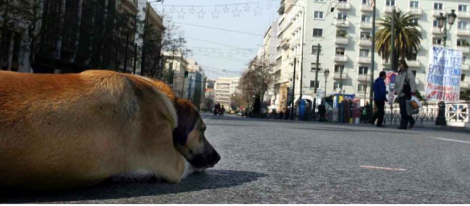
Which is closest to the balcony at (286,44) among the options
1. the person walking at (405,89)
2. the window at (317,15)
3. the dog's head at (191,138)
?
the window at (317,15)

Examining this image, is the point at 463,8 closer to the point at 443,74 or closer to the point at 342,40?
the point at 342,40

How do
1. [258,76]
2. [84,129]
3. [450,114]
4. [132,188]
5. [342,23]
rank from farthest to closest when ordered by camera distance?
[258,76] < [342,23] < [450,114] < [132,188] < [84,129]

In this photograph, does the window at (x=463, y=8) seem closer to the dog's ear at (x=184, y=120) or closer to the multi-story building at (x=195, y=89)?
the multi-story building at (x=195, y=89)

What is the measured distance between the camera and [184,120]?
8.40ft

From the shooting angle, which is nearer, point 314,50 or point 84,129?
point 84,129

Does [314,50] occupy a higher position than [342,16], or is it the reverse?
[342,16]

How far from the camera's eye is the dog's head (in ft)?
8.28

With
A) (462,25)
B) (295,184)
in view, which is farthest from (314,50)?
(295,184)

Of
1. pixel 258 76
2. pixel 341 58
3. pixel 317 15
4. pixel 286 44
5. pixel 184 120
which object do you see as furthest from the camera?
pixel 286 44

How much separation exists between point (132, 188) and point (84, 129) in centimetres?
40

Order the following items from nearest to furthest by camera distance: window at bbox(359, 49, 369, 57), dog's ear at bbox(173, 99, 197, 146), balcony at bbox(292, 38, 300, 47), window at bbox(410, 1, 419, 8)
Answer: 1. dog's ear at bbox(173, 99, 197, 146)
2. window at bbox(410, 1, 419, 8)
3. window at bbox(359, 49, 369, 57)
4. balcony at bbox(292, 38, 300, 47)

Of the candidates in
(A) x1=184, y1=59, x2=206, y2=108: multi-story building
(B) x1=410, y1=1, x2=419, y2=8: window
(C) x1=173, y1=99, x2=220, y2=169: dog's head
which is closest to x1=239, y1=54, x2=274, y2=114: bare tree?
(B) x1=410, y1=1, x2=419, y2=8: window

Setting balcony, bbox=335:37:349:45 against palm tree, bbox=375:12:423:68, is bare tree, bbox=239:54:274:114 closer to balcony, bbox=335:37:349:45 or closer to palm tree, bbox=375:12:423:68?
balcony, bbox=335:37:349:45

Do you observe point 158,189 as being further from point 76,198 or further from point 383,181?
point 383,181
